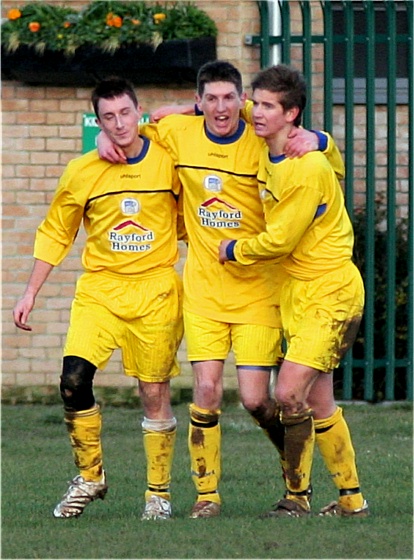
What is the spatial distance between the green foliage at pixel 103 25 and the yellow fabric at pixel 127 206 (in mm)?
4366

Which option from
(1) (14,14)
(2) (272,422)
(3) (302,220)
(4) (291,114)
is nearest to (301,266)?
(3) (302,220)

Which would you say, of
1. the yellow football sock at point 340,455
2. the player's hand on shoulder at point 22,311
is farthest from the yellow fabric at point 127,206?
the yellow football sock at point 340,455

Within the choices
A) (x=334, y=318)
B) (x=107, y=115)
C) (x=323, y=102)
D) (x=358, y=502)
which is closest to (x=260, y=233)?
(x=334, y=318)

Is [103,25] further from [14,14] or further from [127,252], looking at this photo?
[127,252]

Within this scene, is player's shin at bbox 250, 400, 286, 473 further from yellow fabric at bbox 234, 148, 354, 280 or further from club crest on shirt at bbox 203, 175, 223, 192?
club crest on shirt at bbox 203, 175, 223, 192

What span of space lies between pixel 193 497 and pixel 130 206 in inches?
68.4

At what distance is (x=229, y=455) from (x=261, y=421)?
2521 mm

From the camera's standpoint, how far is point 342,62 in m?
11.6

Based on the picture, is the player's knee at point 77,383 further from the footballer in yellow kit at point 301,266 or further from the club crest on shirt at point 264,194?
the club crest on shirt at point 264,194

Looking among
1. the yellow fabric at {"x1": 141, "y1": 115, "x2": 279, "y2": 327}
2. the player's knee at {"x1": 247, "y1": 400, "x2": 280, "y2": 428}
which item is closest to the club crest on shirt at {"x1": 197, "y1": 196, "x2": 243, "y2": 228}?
the yellow fabric at {"x1": 141, "y1": 115, "x2": 279, "y2": 327}

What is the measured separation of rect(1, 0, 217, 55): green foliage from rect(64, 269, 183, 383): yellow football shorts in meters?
4.58

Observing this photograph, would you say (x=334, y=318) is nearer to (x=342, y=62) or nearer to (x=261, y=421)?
(x=261, y=421)

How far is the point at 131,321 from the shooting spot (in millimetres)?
6570

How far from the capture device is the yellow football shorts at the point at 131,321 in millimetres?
6508
